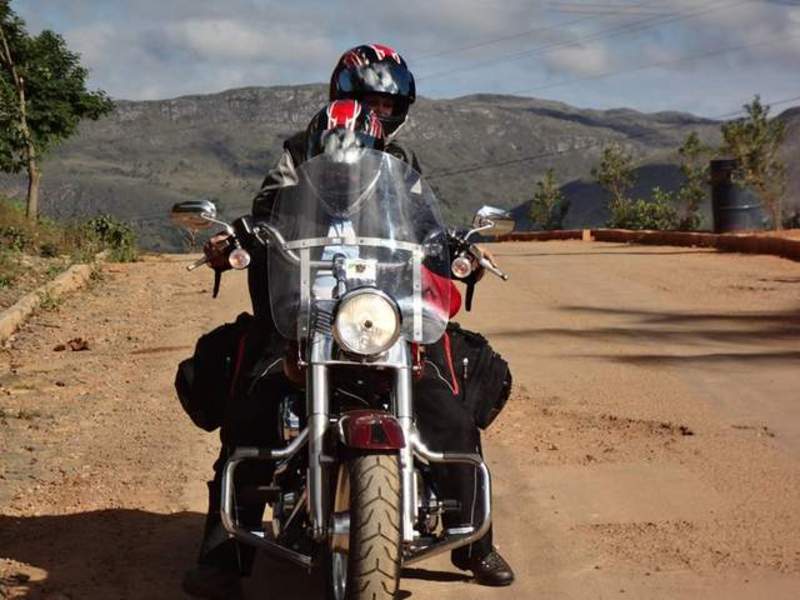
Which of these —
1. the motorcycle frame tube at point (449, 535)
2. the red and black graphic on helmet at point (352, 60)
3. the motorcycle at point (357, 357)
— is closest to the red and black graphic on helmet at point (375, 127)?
the motorcycle at point (357, 357)

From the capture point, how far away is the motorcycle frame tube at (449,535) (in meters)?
4.47

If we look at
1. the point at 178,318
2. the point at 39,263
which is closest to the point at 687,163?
the point at 39,263

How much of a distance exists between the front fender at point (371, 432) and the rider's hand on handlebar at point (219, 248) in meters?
0.90

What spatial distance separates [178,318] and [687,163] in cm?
4270

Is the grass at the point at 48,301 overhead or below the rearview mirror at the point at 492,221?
below

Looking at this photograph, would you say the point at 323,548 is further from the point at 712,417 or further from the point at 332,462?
the point at 712,417

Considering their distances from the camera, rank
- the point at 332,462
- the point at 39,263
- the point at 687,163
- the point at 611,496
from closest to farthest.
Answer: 1. the point at 332,462
2. the point at 611,496
3. the point at 39,263
4. the point at 687,163

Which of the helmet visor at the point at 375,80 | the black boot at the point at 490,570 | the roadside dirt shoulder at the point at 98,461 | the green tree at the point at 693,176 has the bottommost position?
the black boot at the point at 490,570

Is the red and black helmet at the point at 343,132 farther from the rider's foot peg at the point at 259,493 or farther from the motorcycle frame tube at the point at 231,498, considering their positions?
the rider's foot peg at the point at 259,493

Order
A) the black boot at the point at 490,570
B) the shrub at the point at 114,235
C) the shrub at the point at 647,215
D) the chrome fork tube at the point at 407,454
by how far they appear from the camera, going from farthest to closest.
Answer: the shrub at the point at 647,215 → the shrub at the point at 114,235 → the black boot at the point at 490,570 → the chrome fork tube at the point at 407,454

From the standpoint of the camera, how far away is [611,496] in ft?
21.6

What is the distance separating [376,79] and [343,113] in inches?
15.3

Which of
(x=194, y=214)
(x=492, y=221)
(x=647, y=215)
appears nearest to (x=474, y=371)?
(x=492, y=221)

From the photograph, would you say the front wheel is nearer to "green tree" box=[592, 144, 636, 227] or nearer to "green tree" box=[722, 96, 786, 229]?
"green tree" box=[722, 96, 786, 229]
